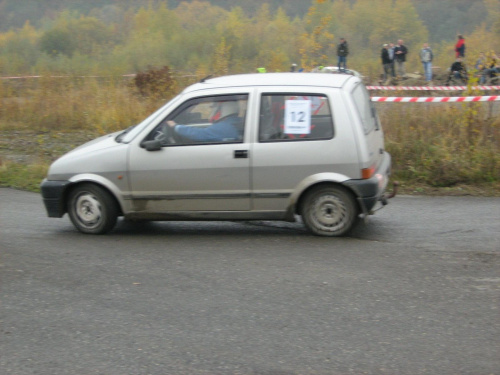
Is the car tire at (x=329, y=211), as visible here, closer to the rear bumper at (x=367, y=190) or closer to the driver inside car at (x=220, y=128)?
the rear bumper at (x=367, y=190)

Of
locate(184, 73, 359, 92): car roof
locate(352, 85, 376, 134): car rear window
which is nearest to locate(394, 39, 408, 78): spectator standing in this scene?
locate(352, 85, 376, 134): car rear window

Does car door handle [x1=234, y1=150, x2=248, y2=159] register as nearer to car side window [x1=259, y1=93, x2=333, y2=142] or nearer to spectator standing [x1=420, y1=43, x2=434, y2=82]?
car side window [x1=259, y1=93, x2=333, y2=142]

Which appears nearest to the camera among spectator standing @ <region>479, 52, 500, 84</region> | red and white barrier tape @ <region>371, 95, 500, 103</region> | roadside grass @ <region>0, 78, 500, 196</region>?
roadside grass @ <region>0, 78, 500, 196</region>

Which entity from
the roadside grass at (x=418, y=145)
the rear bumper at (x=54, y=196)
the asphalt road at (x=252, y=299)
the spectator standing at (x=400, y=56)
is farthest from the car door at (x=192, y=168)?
the spectator standing at (x=400, y=56)

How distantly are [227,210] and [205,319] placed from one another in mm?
2351

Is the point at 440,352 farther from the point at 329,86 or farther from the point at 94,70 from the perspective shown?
the point at 94,70

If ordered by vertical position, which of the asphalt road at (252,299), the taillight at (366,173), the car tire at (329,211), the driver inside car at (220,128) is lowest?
the asphalt road at (252,299)

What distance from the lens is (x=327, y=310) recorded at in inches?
221

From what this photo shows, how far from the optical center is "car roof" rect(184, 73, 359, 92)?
301 inches

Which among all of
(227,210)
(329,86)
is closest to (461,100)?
(329,86)

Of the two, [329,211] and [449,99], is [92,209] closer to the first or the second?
[329,211]

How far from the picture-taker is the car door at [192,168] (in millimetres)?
7566

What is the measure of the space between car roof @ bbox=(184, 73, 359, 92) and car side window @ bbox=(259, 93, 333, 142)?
17cm

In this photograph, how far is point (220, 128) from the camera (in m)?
7.62
